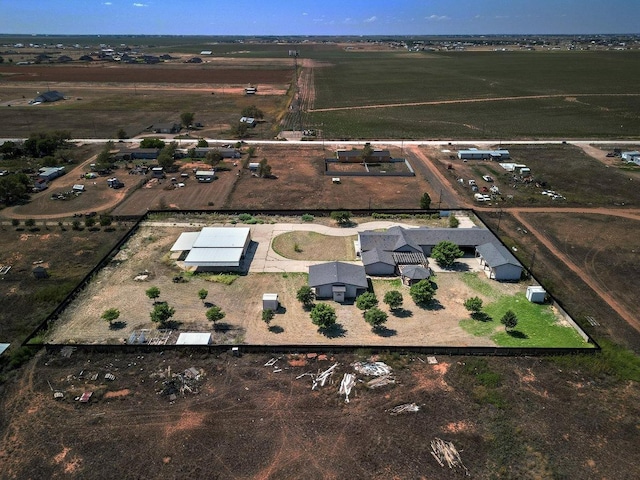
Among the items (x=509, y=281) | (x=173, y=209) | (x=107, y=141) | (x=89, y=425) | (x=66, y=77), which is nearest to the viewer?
(x=89, y=425)

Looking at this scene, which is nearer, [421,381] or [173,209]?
[421,381]

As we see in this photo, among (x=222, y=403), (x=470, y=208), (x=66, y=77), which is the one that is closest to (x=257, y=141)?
(x=470, y=208)

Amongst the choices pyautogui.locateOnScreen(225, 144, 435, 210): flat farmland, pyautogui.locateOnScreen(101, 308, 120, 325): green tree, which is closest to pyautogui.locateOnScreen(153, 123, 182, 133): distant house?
pyautogui.locateOnScreen(225, 144, 435, 210): flat farmland

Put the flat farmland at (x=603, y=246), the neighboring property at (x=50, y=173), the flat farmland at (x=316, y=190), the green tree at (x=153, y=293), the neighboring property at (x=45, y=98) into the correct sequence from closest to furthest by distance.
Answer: the green tree at (x=153, y=293) < the flat farmland at (x=603, y=246) < the flat farmland at (x=316, y=190) < the neighboring property at (x=50, y=173) < the neighboring property at (x=45, y=98)

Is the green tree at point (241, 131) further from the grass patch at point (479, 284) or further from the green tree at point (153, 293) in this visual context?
the grass patch at point (479, 284)

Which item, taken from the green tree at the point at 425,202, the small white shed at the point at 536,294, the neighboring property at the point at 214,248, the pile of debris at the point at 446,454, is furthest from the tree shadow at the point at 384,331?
the green tree at the point at 425,202

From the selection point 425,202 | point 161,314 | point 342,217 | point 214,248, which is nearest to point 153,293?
point 161,314

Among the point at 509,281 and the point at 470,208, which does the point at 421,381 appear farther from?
the point at 470,208
